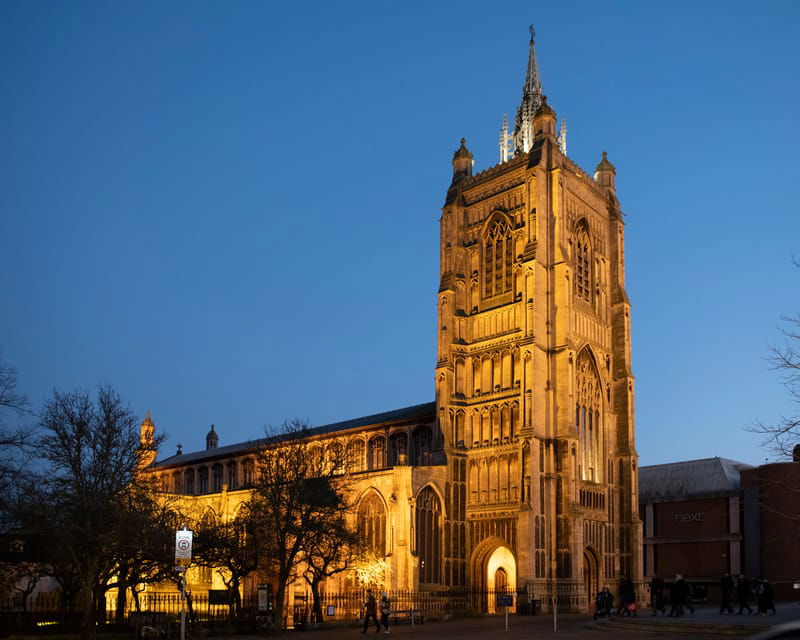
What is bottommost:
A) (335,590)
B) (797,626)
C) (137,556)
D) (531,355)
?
(335,590)

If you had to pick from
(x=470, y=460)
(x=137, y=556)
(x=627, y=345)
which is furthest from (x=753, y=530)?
(x=137, y=556)

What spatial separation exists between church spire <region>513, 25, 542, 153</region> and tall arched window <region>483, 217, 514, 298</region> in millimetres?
9913

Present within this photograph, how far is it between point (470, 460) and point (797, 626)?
176ft

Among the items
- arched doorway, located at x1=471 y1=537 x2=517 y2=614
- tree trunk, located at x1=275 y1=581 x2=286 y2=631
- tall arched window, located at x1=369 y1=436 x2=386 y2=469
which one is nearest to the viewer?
tree trunk, located at x1=275 y1=581 x2=286 y2=631

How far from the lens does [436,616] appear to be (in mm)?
50688

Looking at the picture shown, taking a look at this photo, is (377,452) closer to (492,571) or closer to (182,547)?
(492,571)

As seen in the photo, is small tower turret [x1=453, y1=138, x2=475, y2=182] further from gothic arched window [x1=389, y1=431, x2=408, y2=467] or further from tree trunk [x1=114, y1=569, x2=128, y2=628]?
tree trunk [x1=114, y1=569, x2=128, y2=628]

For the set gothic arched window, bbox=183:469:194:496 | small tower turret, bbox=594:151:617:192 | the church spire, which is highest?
the church spire

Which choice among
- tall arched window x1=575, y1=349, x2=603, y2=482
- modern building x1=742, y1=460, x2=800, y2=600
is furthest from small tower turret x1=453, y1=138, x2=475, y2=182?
modern building x1=742, y1=460, x2=800, y2=600

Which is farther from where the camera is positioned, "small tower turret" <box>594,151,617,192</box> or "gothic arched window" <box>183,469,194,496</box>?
"gothic arched window" <box>183,469,194,496</box>

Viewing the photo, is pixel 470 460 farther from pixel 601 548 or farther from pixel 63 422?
pixel 63 422

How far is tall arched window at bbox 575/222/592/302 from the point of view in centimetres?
6494

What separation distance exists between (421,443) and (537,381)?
518 inches

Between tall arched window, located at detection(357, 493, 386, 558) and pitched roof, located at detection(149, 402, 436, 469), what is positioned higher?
pitched roof, located at detection(149, 402, 436, 469)
